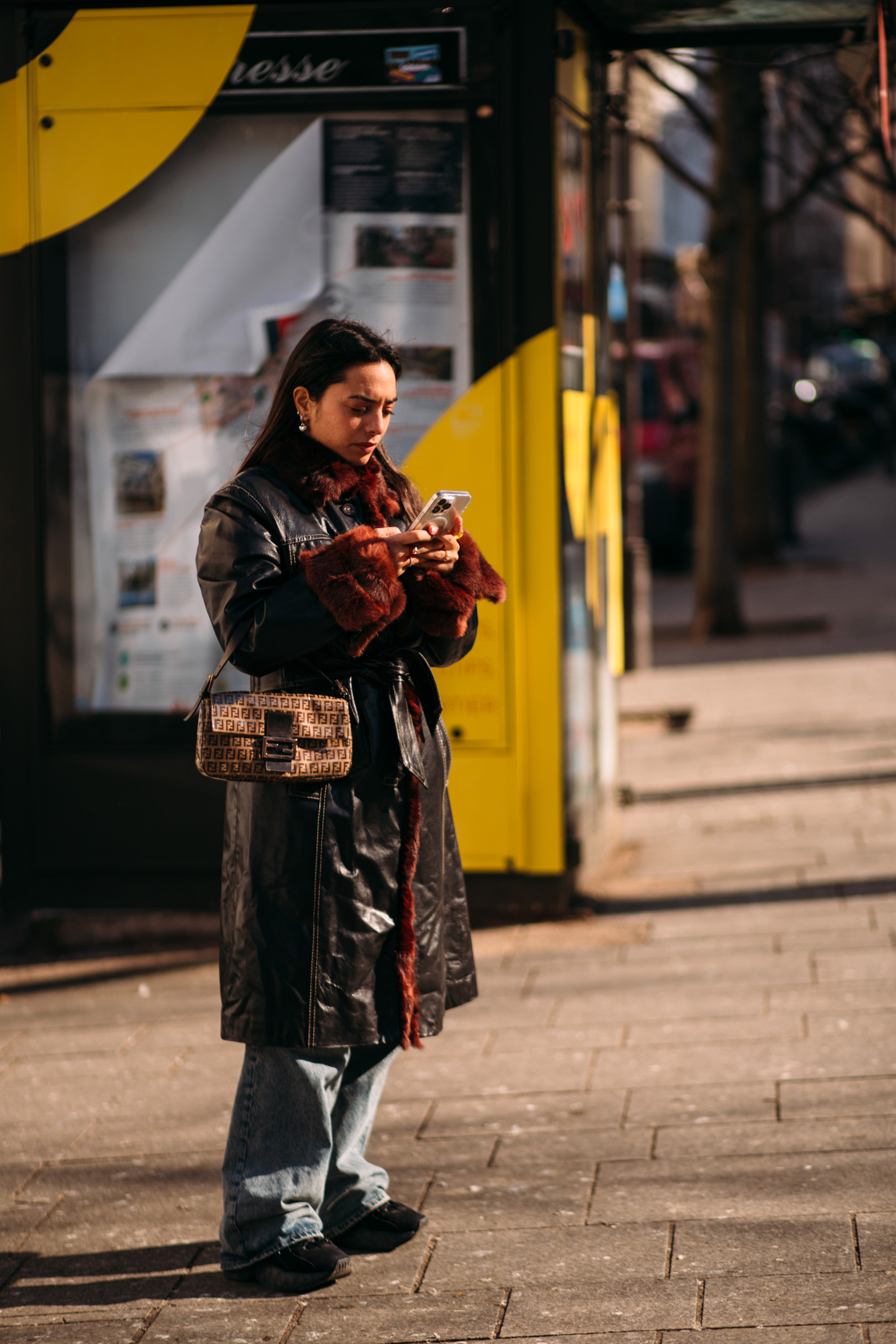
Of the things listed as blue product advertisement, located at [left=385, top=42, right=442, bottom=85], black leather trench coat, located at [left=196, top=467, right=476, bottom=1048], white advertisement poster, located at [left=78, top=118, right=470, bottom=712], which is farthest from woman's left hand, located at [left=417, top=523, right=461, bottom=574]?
blue product advertisement, located at [left=385, top=42, right=442, bottom=85]

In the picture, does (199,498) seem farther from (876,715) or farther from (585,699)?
(876,715)

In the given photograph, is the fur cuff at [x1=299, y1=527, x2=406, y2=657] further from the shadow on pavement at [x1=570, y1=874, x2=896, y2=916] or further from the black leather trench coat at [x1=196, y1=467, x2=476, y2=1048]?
the shadow on pavement at [x1=570, y1=874, x2=896, y2=916]

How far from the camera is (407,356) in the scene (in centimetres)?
574

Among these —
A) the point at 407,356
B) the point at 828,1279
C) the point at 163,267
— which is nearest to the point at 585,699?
the point at 407,356

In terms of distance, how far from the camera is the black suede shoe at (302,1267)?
3287mm

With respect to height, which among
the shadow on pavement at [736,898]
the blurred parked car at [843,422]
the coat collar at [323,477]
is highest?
the blurred parked car at [843,422]

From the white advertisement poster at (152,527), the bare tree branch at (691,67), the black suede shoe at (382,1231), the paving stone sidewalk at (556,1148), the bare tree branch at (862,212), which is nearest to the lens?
the paving stone sidewalk at (556,1148)

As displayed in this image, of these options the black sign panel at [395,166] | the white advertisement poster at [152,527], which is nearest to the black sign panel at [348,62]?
the black sign panel at [395,166]

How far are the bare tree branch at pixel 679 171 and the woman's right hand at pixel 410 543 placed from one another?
371 inches

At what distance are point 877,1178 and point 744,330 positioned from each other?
1354 cm

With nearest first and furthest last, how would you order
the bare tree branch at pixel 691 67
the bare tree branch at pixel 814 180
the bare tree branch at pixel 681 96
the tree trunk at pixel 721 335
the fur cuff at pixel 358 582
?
the fur cuff at pixel 358 582 → the bare tree branch at pixel 691 67 → the bare tree branch at pixel 681 96 → the bare tree branch at pixel 814 180 → the tree trunk at pixel 721 335

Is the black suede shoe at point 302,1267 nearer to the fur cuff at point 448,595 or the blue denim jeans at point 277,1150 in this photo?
the blue denim jeans at point 277,1150

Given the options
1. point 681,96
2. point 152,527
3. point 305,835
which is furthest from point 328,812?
point 681,96

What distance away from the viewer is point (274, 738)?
314 cm
